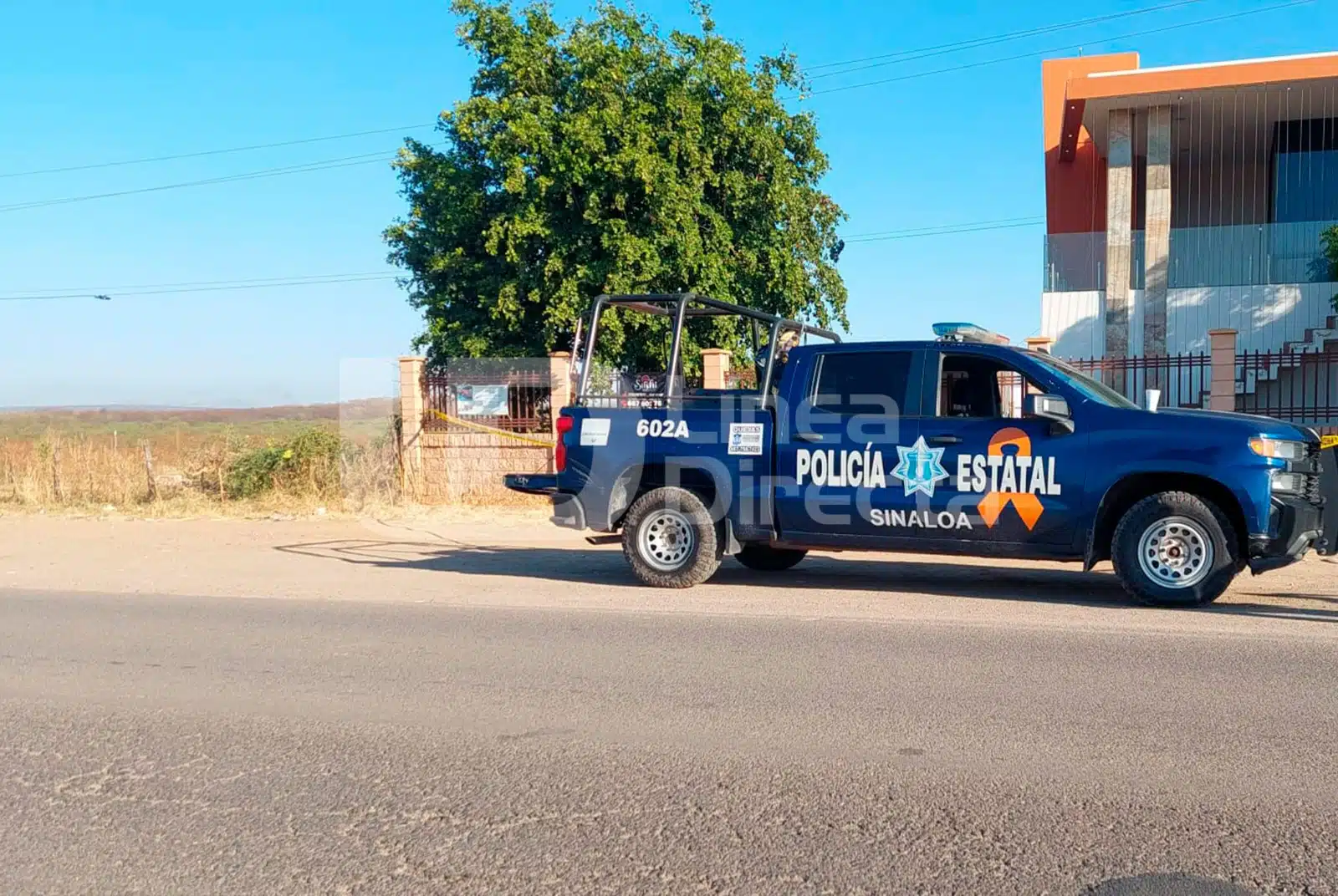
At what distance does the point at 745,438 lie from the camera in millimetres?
9977

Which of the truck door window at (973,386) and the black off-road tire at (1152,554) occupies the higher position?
the truck door window at (973,386)

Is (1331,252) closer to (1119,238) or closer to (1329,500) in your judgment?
(1119,238)

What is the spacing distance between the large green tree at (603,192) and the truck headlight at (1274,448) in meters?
12.9

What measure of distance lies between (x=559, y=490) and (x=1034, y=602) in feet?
13.7

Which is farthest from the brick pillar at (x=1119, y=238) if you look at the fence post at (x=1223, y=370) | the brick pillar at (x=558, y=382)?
the brick pillar at (x=558, y=382)

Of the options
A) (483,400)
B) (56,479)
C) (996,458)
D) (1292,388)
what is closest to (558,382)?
(483,400)

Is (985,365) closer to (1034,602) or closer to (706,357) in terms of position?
(1034,602)

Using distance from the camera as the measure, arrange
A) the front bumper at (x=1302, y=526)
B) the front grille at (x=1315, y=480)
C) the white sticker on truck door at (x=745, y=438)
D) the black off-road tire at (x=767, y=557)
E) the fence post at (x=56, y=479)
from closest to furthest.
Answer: the front bumper at (x=1302, y=526) < the front grille at (x=1315, y=480) < the white sticker on truck door at (x=745, y=438) < the black off-road tire at (x=767, y=557) < the fence post at (x=56, y=479)

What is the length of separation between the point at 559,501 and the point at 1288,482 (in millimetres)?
5879

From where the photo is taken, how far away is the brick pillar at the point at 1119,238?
907 inches

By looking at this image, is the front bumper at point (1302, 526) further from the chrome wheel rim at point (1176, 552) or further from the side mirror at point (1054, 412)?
the side mirror at point (1054, 412)

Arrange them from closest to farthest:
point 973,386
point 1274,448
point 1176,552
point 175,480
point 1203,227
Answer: point 1274,448, point 1176,552, point 973,386, point 175,480, point 1203,227

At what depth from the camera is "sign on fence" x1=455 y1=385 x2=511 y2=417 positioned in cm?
1914

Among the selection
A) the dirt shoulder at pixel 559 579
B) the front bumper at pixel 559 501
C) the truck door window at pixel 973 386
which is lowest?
the dirt shoulder at pixel 559 579
